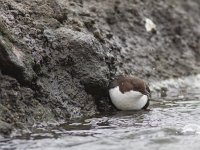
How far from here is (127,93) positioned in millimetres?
8742

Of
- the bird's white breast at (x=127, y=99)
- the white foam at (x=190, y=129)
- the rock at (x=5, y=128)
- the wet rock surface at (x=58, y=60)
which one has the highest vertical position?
the wet rock surface at (x=58, y=60)

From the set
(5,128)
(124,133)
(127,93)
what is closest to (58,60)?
(127,93)

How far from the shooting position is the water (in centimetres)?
645

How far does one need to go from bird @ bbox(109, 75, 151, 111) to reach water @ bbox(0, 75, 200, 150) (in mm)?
157

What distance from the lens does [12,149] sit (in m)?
6.20

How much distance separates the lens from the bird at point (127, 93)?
8688 millimetres

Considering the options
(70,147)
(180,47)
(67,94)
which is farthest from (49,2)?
(180,47)

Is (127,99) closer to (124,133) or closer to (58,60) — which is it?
(58,60)

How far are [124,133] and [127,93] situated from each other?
5.66 feet

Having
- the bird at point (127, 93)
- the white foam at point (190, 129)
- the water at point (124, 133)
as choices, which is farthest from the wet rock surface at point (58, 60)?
the white foam at point (190, 129)

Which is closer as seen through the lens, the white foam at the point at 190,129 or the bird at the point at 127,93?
the white foam at the point at 190,129

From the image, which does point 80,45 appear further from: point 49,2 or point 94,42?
point 49,2

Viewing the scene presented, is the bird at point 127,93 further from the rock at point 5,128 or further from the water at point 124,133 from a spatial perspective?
the rock at point 5,128

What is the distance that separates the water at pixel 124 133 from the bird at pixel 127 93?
0.51 feet
